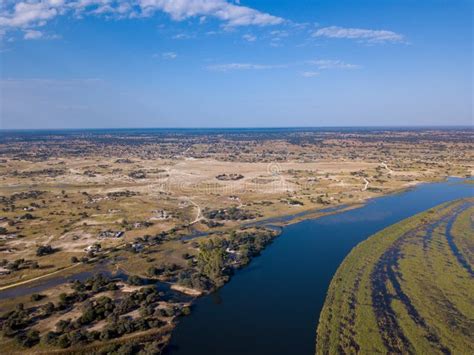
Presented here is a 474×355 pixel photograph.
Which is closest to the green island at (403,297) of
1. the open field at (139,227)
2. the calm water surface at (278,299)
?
the calm water surface at (278,299)

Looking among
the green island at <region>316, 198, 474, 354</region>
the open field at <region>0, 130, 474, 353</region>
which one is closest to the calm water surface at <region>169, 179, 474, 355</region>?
the green island at <region>316, 198, 474, 354</region>

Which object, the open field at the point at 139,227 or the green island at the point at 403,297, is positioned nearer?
the green island at the point at 403,297

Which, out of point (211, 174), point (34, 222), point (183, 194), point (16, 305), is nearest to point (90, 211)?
point (34, 222)

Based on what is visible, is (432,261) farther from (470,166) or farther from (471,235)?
(470,166)

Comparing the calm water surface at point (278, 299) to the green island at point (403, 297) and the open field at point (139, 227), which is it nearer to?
the green island at point (403, 297)

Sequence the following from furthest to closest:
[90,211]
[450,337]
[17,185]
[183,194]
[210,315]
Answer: [17,185]
[183,194]
[90,211]
[210,315]
[450,337]

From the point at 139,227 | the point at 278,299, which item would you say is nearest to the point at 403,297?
the point at 278,299

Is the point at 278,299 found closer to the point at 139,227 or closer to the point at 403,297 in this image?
the point at 403,297
